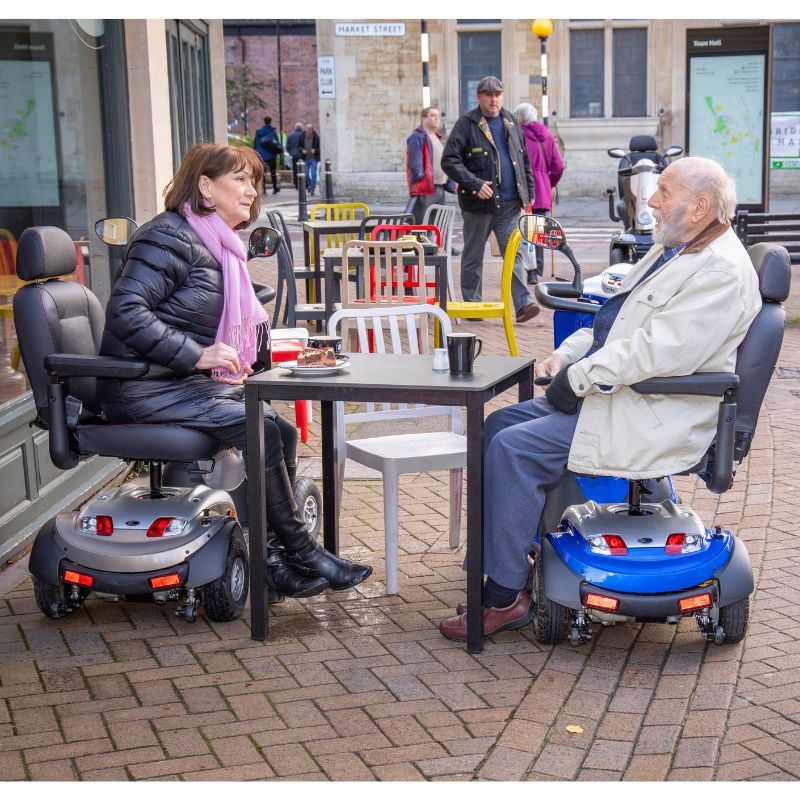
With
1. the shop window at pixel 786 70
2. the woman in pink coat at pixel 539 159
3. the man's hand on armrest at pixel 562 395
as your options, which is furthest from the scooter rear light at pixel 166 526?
the shop window at pixel 786 70

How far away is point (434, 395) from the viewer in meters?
4.04

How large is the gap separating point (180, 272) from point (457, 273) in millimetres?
9853

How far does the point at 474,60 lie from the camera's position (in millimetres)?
26906

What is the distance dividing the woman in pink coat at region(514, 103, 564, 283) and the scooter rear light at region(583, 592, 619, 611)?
29.9 feet

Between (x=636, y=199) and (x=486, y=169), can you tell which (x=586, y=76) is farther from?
(x=486, y=169)

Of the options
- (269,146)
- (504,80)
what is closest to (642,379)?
(504,80)

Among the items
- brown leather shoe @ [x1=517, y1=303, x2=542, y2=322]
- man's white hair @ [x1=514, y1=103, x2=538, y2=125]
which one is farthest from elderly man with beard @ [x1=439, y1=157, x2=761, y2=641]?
man's white hair @ [x1=514, y1=103, x2=538, y2=125]

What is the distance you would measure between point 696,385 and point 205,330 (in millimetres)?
1672

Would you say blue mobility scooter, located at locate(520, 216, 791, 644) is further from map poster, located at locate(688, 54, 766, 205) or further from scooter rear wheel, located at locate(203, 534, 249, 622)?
map poster, located at locate(688, 54, 766, 205)

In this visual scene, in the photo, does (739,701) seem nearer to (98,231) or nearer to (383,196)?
(98,231)

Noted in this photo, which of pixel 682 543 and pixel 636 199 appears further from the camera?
pixel 636 199

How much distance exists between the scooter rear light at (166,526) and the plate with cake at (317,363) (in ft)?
2.06

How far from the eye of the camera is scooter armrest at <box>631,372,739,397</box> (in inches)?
154

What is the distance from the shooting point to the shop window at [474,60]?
87.9 feet
